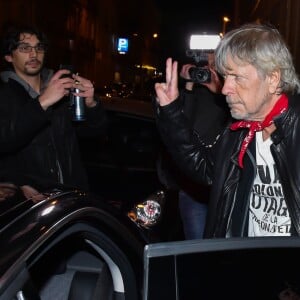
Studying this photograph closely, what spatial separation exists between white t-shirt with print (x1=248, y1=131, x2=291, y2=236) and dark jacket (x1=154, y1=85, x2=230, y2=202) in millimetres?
1293

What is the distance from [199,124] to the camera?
11.9ft

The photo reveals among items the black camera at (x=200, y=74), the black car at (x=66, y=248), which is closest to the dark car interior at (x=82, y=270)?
the black car at (x=66, y=248)

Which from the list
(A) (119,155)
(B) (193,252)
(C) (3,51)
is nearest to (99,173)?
(A) (119,155)

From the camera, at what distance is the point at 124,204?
3.39 m

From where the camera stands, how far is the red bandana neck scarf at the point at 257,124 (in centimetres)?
216

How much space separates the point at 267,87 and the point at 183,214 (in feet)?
5.76

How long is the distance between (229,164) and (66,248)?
0.75 m

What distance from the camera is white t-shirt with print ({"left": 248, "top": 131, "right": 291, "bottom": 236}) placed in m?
2.16

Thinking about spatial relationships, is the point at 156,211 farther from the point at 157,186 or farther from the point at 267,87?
the point at 267,87

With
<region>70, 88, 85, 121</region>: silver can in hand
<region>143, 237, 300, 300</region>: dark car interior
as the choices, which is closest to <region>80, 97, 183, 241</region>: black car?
<region>70, 88, 85, 121</region>: silver can in hand

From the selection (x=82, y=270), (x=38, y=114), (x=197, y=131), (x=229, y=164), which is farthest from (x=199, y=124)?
(x=82, y=270)

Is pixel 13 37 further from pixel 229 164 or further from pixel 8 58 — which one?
pixel 229 164

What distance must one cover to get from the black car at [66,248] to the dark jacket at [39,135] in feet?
2.25

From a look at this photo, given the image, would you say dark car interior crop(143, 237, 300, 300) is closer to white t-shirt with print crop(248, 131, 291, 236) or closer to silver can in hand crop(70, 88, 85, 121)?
white t-shirt with print crop(248, 131, 291, 236)
